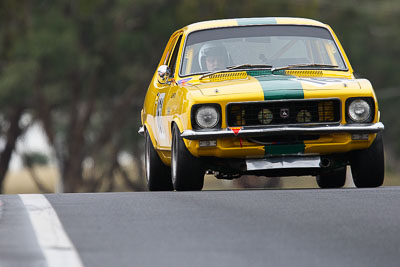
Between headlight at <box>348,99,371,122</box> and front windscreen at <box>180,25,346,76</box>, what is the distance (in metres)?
1.21

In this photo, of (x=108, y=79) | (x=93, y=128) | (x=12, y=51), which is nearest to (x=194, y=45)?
(x=12, y=51)

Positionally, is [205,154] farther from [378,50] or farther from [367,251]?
[378,50]

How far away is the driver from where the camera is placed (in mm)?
12487

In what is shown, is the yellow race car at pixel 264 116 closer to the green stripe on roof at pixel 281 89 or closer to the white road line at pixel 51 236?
the green stripe on roof at pixel 281 89

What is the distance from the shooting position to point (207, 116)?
11.3m

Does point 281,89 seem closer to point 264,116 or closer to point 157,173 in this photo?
point 264,116

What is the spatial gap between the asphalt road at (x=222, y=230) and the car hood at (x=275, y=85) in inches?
51.5

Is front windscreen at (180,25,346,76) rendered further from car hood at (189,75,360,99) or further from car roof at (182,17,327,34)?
car hood at (189,75,360,99)

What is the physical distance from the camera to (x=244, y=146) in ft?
37.1

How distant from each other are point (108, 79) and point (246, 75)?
2519cm

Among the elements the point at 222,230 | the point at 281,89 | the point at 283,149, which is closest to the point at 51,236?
the point at 222,230

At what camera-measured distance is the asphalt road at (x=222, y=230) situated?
6276mm

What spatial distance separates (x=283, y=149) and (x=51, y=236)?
4.49 metres

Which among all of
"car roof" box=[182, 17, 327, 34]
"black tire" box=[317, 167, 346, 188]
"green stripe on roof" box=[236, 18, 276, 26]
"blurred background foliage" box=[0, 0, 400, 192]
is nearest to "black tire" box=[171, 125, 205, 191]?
"car roof" box=[182, 17, 327, 34]
